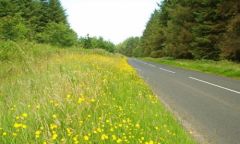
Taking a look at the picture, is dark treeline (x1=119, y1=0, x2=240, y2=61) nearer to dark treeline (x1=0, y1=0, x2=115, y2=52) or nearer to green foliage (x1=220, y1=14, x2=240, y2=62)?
green foliage (x1=220, y1=14, x2=240, y2=62)

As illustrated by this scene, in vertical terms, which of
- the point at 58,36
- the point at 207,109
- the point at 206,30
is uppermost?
the point at 206,30

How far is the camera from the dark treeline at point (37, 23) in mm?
29891

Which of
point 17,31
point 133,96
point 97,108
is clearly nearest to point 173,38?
point 17,31

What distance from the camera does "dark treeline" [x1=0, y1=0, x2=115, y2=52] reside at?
98.1 ft

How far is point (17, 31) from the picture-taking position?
97.3 ft

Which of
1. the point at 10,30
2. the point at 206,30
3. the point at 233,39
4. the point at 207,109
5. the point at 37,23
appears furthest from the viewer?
the point at 37,23

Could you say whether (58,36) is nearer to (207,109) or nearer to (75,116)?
(207,109)

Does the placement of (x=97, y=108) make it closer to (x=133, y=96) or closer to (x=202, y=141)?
(x=202, y=141)

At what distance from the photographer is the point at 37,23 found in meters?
60.4

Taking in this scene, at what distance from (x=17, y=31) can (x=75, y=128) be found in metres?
25.4

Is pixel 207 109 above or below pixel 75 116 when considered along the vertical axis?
below

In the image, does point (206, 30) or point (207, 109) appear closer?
point (207, 109)

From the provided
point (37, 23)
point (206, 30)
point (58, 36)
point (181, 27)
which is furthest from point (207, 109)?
point (37, 23)

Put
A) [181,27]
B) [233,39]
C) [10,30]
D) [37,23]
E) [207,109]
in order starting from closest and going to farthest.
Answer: [207,109]
[233,39]
[10,30]
[181,27]
[37,23]
